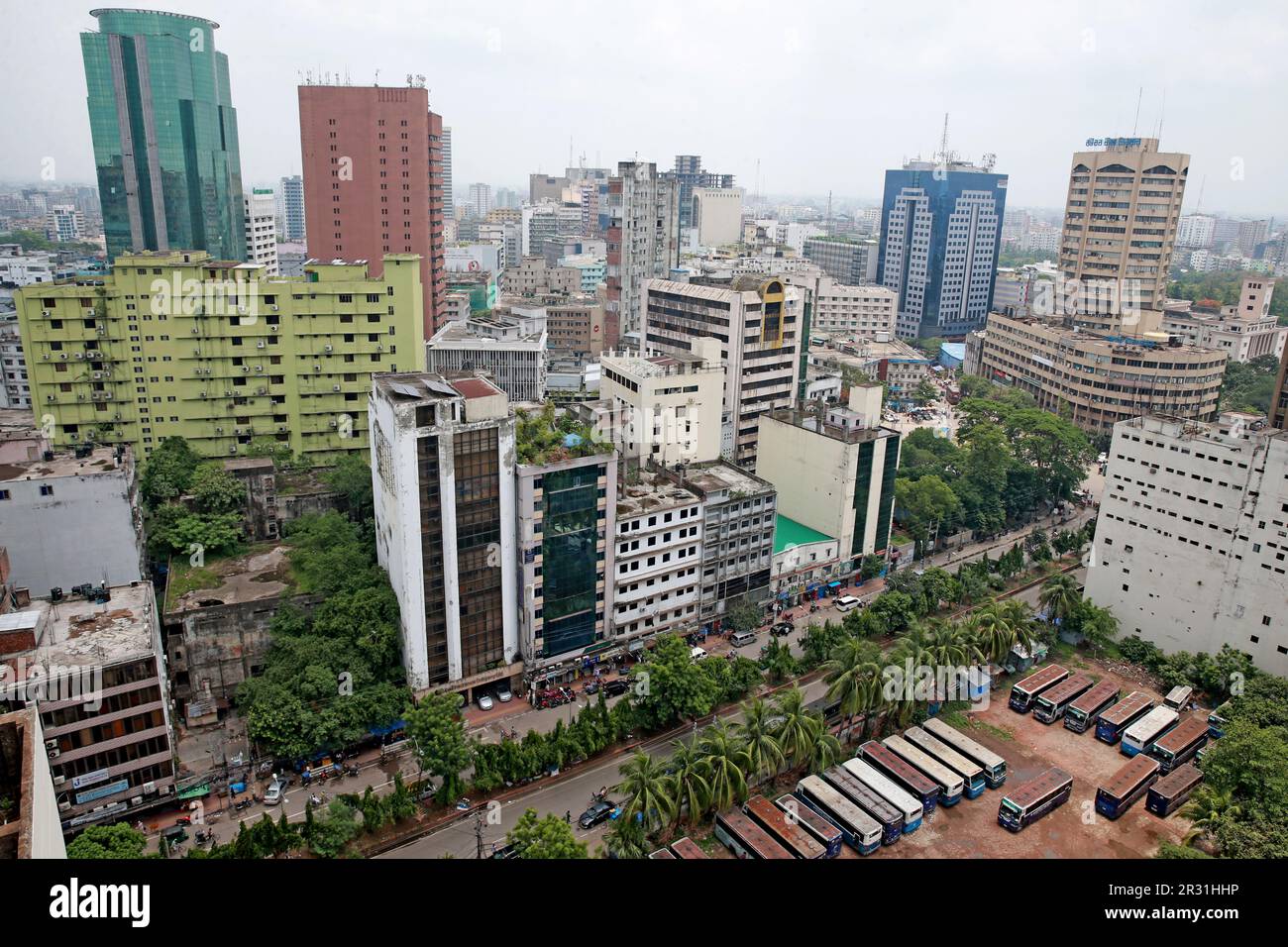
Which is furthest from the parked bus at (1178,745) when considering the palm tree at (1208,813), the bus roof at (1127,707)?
the palm tree at (1208,813)

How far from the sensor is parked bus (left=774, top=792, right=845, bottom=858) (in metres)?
19.1

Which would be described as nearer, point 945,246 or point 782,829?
point 782,829

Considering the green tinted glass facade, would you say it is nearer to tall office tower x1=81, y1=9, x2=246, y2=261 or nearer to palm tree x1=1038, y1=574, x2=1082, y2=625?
palm tree x1=1038, y1=574, x2=1082, y2=625

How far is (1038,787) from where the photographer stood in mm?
21234

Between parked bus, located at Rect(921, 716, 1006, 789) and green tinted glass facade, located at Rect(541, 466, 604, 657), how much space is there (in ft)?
31.7

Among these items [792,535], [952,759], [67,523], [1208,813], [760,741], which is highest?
[67,523]

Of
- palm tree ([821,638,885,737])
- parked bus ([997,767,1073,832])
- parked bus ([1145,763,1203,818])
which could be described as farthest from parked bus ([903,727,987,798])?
parked bus ([1145,763,1203,818])

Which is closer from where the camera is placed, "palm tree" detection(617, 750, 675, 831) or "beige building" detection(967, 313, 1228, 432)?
"palm tree" detection(617, 750, 675, 831)

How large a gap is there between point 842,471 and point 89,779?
920 inches

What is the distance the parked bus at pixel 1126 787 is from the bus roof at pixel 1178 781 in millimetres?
395

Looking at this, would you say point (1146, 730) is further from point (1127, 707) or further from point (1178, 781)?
point (1178, 781)

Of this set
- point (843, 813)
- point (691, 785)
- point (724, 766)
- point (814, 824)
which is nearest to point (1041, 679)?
point (843, 813)

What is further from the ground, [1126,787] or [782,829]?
[782,829]
